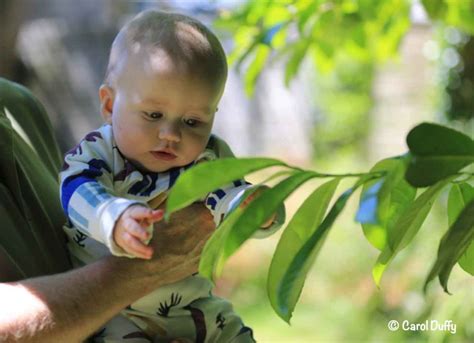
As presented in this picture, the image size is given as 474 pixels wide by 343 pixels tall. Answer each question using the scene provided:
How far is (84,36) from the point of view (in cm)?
777

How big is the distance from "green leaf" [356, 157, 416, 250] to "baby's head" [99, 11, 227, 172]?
442 mm

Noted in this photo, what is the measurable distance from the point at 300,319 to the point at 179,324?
4.40 m

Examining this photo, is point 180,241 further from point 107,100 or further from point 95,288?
point 107,100

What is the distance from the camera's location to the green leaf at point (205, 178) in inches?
41.6

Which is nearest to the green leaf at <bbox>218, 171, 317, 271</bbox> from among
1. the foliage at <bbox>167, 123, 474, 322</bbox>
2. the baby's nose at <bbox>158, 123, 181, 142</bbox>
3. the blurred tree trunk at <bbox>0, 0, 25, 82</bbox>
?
the foliage at <bbox>167, 123, 474, 322</bbox>

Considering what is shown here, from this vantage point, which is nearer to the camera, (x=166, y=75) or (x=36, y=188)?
(x=166, y=75)

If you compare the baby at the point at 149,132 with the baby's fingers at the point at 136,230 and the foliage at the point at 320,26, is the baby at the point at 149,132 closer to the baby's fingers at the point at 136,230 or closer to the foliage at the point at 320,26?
the baby's fingers at the point at 136,230

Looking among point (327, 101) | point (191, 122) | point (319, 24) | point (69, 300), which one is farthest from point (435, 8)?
point (327, 101)

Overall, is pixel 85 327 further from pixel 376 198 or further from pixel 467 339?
pixel 467 339

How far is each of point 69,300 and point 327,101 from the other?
7.22m

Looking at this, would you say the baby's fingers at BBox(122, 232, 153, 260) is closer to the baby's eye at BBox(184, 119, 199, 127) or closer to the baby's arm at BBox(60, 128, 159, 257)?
the baby's arm at BBox(60, 128, 159, 257)

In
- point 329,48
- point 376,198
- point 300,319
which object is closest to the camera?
point 376,198

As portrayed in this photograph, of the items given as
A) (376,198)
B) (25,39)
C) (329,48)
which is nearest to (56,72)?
(25,39)

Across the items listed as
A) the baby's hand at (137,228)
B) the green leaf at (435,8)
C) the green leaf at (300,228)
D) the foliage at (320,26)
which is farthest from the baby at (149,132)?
the green leaf at (435,8)
